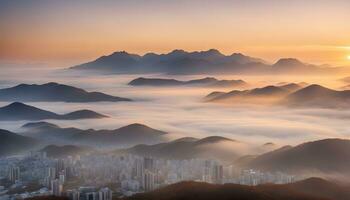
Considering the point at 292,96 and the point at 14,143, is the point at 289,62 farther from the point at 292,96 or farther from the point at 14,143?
the point at 14,143

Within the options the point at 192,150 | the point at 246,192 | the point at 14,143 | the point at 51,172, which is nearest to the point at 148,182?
the point at 246,192

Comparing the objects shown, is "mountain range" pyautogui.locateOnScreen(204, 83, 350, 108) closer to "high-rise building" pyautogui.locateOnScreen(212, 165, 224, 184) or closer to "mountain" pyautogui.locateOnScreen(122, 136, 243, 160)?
"mountain" pyautogui.locateOnScreen(122, 136, 243, 160)

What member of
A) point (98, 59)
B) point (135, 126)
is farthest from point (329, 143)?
point (98, 59)

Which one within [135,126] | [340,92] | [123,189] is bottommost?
[123,189]

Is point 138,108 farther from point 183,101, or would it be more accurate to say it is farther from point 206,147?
point 206,147

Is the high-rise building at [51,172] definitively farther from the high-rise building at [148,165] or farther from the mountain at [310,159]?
the mountain at [310,159]

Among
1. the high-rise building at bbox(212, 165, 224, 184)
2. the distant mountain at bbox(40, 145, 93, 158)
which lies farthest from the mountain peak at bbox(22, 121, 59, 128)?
the high-rise building at bbox(212, 165, 224, 184)

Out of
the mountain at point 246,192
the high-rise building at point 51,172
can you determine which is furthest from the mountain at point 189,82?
the mountain at point 246,192
